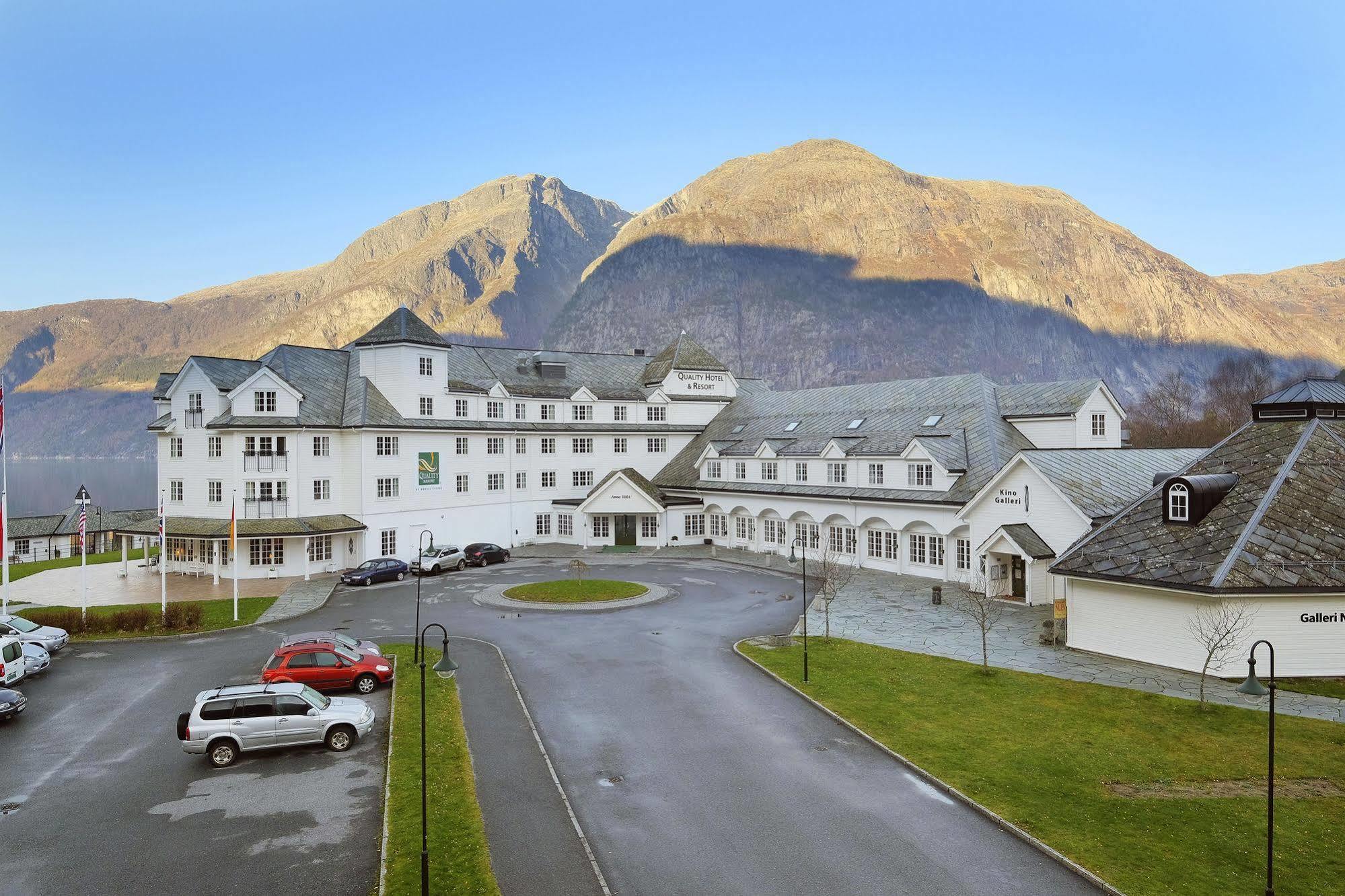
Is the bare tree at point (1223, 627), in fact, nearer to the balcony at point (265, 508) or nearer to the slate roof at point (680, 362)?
the balcony at point (265, 508)

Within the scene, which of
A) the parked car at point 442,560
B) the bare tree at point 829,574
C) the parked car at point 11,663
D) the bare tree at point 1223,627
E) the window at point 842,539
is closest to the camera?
the bare tree at point 1223,627

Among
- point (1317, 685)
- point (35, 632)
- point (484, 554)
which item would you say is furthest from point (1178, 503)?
point (35, 632)

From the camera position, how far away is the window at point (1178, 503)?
3172cm

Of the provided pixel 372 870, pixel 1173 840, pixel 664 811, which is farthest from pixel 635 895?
pixel 1173 840

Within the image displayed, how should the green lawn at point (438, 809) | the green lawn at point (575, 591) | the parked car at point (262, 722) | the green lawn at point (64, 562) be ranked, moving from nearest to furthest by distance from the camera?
the green lawn at point (438, 809)
the parked car at point (262, 722)
the green lawn at point (575, 591)
the green lawn at point (64, 562)

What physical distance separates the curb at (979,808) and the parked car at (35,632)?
32014 millimetres

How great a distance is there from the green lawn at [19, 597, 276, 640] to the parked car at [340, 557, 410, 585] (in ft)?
26.9

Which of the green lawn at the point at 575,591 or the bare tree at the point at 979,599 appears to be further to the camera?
the green lawn at the point at 575,591

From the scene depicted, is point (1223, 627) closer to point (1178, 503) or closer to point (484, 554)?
point (1178, 503)

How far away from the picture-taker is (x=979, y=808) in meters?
18.9

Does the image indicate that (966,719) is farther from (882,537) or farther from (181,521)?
(181,521)

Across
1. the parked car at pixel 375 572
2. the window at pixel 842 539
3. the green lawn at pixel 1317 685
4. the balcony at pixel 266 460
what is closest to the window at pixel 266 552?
the parked car at pixel 375 572

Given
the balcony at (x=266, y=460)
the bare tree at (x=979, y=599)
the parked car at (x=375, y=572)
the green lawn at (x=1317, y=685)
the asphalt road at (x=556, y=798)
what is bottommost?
the asphalt road at (x=556, y=798)

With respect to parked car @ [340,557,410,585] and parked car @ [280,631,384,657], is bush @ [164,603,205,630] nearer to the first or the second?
parked car @ [340,557,410,585]
